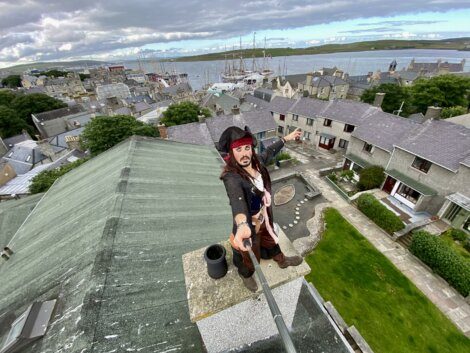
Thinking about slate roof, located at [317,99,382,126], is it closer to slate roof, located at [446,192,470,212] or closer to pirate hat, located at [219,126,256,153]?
slate roof, located at [446,192,470,212]

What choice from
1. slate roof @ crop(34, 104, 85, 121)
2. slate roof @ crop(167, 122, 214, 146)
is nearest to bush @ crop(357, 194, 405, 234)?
slate roof @ crop(167, 122, 214, 146)

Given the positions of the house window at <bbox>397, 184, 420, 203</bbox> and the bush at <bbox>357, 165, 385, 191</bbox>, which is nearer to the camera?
the house window at <bbox>397, 184, 420, 203</bbox>

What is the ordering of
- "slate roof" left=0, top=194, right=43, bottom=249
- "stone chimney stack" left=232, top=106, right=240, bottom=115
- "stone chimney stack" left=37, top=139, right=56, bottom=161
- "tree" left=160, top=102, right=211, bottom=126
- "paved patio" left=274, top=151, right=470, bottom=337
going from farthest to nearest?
"tree" left=160, top=102, right=211, bottom=126 < "stone chimney stack" left=37, top=139, right=56, bottom=161 < "stone chimney stack" left=232, top=106, right=240, bottom=115 < "paved patio" left=274, top=151, right=470, bottom=337 < "slate roof" left=0, top=194, right=43, bottom=249

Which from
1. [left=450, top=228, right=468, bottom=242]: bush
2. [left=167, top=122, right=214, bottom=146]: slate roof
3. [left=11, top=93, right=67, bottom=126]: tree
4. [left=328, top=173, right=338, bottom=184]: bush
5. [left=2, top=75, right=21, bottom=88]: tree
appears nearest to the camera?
[left=450, top=228, right=468, bottom=242]: bush

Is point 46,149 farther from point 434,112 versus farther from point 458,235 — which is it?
point 458,235

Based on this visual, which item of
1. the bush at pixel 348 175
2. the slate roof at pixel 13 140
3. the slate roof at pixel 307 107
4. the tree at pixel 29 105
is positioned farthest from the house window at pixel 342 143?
the tree at pixel 29 105

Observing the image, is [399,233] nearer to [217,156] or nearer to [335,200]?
[335,200]

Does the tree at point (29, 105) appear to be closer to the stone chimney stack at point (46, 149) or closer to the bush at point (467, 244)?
the stone chimney stack at point (46, 149)
